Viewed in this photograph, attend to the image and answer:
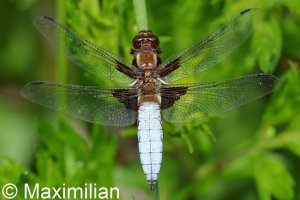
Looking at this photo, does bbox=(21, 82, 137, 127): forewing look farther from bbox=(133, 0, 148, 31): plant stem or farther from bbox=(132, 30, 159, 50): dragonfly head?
bbox=(133, 0, 148, 31): plant stem

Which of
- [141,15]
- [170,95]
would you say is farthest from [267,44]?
[141,15]

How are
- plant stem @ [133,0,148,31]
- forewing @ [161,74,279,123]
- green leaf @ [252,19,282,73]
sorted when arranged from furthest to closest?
green leaf @ [252,19,282,73] < forewing @ [161,74,279,123] < plant stem @ [133,0,148,31]

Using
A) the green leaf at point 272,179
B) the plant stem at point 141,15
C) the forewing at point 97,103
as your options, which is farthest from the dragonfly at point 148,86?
the green leaf at point 272,179

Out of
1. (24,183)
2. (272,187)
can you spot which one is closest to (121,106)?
(24,183)

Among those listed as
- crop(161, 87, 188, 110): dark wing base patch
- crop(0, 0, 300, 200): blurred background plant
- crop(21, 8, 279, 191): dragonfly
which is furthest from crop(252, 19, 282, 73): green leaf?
crop(161, 87, 188, 110): dark wing base patch

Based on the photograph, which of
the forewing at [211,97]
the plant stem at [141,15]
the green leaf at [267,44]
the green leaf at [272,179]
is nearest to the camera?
the plant stem at [141,15]

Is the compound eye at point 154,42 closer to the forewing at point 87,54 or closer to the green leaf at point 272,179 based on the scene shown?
the forewing at point 87,54

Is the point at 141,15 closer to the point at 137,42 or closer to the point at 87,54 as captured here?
the point at 137,42
